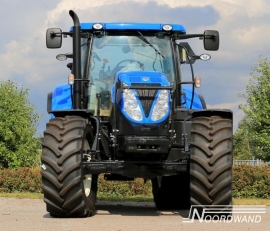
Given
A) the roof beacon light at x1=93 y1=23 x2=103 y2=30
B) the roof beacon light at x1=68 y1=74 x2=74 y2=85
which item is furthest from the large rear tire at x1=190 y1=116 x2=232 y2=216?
the roof beacon light at x1=93 y1=23 x2=103 y2=30

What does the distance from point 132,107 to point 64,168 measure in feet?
4.76

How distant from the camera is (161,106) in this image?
10844 mm

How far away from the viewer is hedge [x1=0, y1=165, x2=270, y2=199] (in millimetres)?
25744

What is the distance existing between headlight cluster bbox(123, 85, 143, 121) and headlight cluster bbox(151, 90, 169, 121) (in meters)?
0.22

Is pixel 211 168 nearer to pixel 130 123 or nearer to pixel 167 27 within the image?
pixel 130 123

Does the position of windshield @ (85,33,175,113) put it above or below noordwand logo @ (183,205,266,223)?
above

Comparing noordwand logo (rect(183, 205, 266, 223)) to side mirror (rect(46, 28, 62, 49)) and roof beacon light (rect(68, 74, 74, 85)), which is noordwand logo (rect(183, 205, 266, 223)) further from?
side mirror (rect(46, 28, 62, 49))

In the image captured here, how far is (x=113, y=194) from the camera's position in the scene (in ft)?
87.4

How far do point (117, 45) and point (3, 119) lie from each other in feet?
146

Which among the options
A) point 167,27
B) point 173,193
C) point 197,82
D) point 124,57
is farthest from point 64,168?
point 173,193

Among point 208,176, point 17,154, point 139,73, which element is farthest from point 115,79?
point 17,154

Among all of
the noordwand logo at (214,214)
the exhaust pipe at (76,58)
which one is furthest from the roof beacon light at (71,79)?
the noordwand logo at (214,214)

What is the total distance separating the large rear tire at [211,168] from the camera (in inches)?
402

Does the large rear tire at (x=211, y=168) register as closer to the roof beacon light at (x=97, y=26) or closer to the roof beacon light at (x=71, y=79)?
the roof beacon light at (x=71, y=79)
